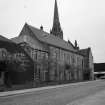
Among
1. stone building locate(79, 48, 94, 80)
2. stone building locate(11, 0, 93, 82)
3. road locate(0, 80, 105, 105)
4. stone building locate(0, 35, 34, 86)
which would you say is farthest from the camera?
stone building locate(79, 48, 94, 80)

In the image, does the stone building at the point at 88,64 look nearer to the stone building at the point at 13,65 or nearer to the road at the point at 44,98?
the stone building at the point at 13,65

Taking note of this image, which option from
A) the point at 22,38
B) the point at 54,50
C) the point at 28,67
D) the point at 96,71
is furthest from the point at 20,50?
the point at 96,71

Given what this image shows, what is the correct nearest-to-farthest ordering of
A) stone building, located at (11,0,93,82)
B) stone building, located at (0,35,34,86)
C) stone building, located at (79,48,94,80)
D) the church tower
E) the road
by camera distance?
the road
stone building, located at (0,35,34,86)
stone building, located at (11,0,93,82)
stone building, located at (79,48,94,80)
the church tower

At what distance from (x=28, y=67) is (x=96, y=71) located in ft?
194

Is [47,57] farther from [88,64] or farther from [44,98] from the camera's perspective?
[44,98]

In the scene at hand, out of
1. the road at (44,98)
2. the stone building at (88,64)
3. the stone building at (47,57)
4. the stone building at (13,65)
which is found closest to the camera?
the road at (44,98)

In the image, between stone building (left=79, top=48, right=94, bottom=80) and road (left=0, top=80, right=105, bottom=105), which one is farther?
stone building (left=79, top=48, right=94, bottom=80)

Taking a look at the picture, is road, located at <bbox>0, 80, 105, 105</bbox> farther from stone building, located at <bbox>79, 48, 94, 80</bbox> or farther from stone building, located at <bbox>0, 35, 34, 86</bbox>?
stone building, located at <bbox>79, 48, 94, 80</bbox>

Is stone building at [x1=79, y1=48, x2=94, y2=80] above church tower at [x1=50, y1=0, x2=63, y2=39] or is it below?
below

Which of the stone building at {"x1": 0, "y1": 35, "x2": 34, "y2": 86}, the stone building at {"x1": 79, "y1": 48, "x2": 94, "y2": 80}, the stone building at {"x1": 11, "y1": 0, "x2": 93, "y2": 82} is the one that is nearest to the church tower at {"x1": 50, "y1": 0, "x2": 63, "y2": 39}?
the stone building at {"x1": 79, "y1": 48, "x2": 94, "y2": 80}

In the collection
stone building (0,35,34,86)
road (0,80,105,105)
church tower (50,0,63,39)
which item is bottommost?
road (0,80,105,105)

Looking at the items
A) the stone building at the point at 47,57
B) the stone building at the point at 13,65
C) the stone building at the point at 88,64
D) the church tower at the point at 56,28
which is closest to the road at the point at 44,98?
the stone building at the point at 13,65

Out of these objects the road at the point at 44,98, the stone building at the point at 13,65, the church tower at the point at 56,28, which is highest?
the church tower at the point at 56,28

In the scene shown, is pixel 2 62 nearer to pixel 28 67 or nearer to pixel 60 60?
pixel 28 67
